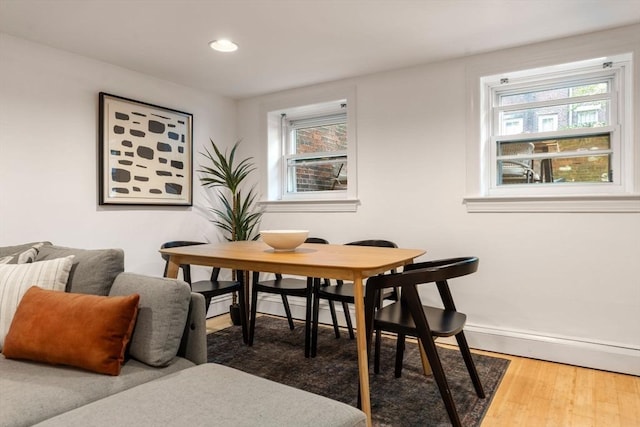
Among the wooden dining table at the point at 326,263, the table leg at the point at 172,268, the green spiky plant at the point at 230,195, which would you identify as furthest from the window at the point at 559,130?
the table leg at the point at 172,268

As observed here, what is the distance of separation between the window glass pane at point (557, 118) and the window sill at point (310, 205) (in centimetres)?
133

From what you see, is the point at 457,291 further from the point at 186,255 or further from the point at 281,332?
the point at 186,255

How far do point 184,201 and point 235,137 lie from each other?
0.95m

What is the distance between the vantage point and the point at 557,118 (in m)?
2.86

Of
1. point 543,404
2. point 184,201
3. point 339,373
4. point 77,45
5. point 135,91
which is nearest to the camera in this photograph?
point 543,404

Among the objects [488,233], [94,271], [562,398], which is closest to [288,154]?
[488,233]

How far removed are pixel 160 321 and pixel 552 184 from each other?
2.69 meters

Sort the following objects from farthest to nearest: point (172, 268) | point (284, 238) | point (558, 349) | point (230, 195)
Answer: point (230, 195) → point (558, 349) → point (172, 268) → point (284, 238)

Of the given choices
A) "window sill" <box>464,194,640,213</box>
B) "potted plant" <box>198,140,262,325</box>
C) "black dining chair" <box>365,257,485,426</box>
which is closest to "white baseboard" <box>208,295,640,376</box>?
"window sill" <box>464,194,640,213</box>

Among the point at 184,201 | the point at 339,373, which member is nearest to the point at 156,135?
the point at 184,201

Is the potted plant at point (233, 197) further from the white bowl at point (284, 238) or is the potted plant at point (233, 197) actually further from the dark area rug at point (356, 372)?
the white bowl at point (284, 238)

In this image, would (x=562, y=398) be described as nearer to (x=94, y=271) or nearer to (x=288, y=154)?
(x=94, y=271)

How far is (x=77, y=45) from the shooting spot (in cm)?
275

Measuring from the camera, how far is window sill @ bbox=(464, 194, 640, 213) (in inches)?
98.8
